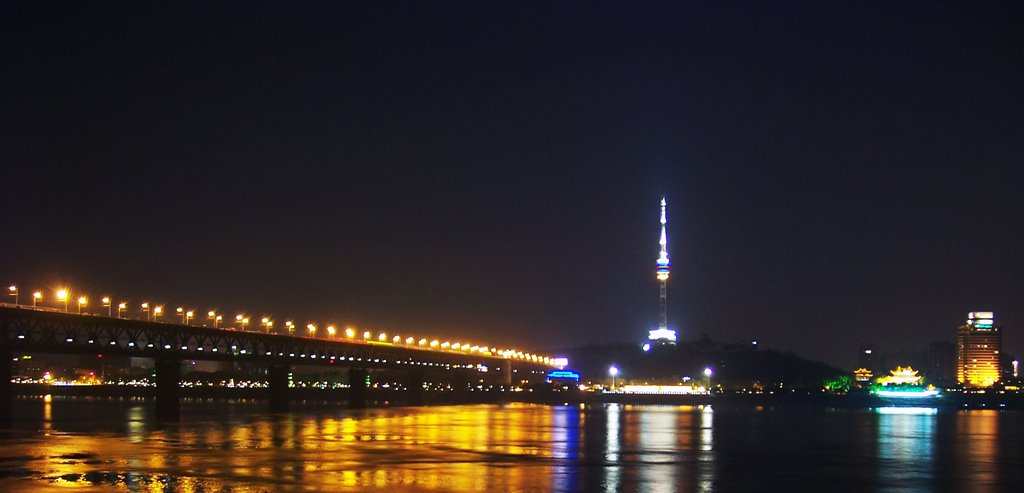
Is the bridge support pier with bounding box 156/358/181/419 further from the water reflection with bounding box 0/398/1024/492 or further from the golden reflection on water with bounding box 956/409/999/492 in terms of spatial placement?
the golden reflection on water with bounding box 956/409/999/492

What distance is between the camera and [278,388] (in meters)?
168

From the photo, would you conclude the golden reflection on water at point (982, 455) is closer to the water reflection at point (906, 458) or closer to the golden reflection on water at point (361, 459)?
the water reflection at point (906, 458)

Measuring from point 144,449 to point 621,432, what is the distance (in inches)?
1786

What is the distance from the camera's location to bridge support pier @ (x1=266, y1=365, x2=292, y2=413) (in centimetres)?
16148

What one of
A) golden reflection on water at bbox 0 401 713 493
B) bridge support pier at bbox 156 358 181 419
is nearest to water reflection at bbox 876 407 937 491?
golden reflection on water at bbox 0 401 713 493

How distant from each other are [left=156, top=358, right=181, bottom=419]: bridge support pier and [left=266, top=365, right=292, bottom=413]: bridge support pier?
676 inches

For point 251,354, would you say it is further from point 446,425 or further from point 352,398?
point 446,425

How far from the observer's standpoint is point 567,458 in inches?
2721

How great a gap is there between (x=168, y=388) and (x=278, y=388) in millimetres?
30535

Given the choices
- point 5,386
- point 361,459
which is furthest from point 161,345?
point 361,459

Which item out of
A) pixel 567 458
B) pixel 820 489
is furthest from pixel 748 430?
pixel 820 489

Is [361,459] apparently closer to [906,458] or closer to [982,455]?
[906,458]

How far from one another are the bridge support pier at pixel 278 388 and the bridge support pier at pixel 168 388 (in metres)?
17.2

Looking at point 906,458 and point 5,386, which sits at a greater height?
point 5,386
